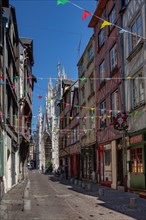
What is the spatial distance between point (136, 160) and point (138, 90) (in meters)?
3.31

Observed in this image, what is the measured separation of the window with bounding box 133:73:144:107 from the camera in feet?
51.6

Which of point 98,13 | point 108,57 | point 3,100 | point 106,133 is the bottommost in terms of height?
point 106,133

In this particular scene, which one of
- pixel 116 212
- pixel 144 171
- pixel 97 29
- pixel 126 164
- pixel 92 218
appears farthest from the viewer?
pixel 97 29

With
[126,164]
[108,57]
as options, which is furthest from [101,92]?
[126,164]

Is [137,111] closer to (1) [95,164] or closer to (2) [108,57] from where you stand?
(2) [108,57]

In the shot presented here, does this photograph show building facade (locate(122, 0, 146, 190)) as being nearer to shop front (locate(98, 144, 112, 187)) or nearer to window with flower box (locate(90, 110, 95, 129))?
shop front (locate(98, 144, 112, 187))

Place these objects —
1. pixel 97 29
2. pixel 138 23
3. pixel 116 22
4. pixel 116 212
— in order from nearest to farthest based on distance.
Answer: pixel 116 212
pixel 138 23
pixel 116 22
pixel 97 29

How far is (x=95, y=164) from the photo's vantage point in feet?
84.8

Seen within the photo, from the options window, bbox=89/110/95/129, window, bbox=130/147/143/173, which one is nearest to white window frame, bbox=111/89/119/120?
window, bbox=130/147/143/173

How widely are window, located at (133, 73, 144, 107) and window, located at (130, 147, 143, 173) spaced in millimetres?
2210

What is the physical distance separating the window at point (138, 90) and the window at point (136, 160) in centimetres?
221

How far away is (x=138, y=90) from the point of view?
16.2m

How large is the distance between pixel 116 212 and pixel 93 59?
17.8 metres

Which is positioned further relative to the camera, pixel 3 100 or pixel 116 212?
pixel 3 100
